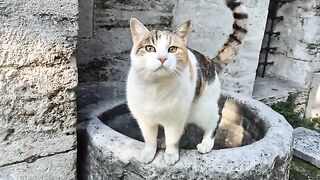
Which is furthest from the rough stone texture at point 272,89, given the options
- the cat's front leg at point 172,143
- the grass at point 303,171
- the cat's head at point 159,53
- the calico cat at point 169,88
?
the cat's head at point 159,53

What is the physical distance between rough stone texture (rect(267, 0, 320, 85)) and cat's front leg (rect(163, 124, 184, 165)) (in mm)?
1854

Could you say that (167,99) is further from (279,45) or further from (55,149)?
(279,45)

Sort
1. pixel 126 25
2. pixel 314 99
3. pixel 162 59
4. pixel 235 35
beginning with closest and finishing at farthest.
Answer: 1. pixel 162 59
2. pixel 235 35
3. pixel 126 25
4. pixel 314 99

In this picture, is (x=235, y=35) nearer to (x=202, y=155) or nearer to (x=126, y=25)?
(x=126, y=25)

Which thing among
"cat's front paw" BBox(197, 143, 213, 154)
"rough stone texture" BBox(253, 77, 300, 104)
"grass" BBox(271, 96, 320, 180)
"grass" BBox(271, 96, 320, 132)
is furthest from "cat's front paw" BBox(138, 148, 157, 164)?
"grass" BBox(271, 96, 320, 132)

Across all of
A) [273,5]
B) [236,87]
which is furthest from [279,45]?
[236,87]

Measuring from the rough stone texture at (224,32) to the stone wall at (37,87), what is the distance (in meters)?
0.83

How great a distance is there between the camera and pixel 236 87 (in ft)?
7.52

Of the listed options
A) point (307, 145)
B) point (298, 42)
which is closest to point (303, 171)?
point (307, 145)

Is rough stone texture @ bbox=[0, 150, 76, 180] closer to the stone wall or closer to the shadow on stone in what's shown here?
the stone wall

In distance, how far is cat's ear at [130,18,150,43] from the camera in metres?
1.04

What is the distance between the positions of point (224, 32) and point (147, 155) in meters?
1.15

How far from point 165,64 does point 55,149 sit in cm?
56

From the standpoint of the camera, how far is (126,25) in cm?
174
